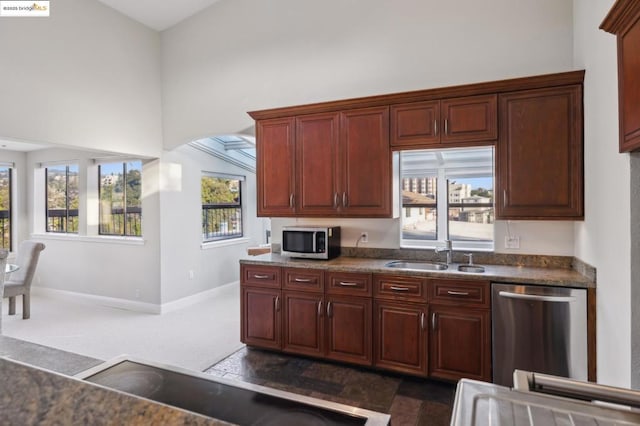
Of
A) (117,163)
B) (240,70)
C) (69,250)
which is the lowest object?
(69,250)

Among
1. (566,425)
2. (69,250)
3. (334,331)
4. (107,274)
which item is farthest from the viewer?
(69,250)

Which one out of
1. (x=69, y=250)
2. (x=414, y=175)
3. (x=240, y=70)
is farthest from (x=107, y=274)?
(x=414, y=175)

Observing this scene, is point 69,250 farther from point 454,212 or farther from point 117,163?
point 454,212

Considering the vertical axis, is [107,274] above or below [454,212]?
below

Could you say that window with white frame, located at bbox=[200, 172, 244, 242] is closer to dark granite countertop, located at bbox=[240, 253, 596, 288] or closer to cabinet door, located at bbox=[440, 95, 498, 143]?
dark granite countertop, located at bbox=[240, 253, 596, 288]

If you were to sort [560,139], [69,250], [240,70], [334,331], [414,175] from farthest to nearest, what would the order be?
1. [69,250]
2. [240,70]
3. [414,175]
4. [334,331]
5. [560,139]

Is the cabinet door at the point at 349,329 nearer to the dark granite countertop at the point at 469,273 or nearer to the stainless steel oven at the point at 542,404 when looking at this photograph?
the dark granite countertop at the point at 469,273

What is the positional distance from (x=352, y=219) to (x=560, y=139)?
6.46 ft

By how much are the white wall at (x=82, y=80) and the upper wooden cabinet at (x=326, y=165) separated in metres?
2.01

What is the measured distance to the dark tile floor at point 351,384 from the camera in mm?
2607

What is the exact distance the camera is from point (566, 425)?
34.9 inches

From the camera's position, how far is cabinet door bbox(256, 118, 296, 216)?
3.73m

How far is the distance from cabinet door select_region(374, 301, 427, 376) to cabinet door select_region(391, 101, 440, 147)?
1.44 metres

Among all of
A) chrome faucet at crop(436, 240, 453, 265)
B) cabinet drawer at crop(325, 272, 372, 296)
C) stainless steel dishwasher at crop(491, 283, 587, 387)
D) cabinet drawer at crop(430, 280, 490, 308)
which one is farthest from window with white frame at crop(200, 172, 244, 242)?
stainless steel dishwasher at crop(491, 283, 587, 387)
